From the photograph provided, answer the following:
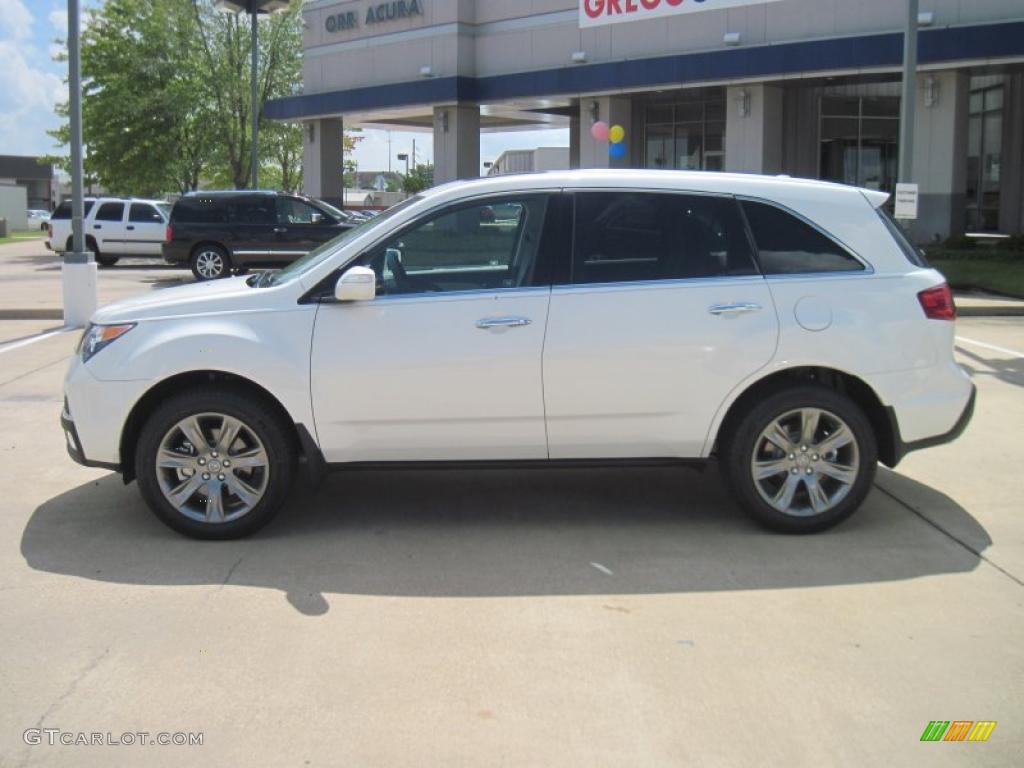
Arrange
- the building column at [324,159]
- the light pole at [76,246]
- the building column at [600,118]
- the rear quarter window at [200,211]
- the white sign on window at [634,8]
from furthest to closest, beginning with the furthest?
the building column at [324,159] → the building column at [600,118] → the white sign on window at [634,8] → the rear quarter window at [200,211] → the light pole at [76,246]

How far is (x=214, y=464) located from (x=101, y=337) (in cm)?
90

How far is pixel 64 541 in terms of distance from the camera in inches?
217

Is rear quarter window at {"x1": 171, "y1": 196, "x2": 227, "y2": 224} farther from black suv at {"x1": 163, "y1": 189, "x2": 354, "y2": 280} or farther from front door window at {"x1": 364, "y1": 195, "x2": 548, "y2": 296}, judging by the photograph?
front door window at {"x1": 364, "y1": 195, "x2": 548, "y2": 296}

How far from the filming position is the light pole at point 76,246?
1369 cm

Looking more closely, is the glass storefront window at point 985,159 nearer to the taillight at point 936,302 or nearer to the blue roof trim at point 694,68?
the blue roof trim at point 694,68

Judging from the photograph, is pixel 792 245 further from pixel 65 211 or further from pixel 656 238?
pixel 65 211

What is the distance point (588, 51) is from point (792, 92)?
5894mm

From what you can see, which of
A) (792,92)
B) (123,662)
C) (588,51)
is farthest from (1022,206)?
(123,662)

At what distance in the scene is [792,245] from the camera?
5.59m

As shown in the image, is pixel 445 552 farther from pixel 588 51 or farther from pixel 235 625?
pixel 588 51

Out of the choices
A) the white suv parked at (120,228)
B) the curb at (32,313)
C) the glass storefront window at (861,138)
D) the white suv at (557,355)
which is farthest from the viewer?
the glass storefront window at (861,138)

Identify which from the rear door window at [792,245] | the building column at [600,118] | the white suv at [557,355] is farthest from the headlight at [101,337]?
the building column at [600,118]

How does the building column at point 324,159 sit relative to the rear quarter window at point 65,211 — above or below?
above
